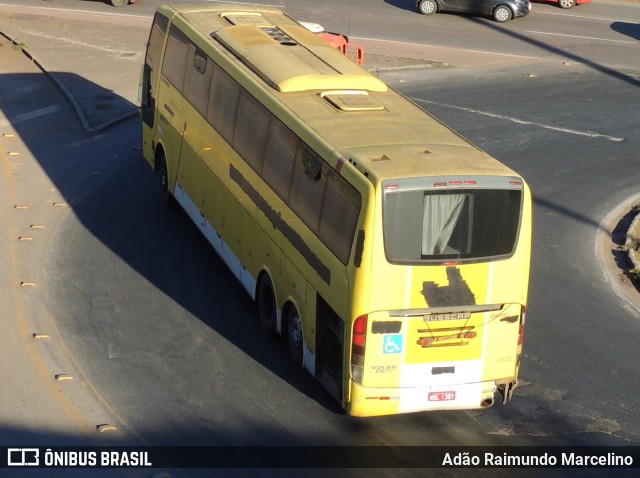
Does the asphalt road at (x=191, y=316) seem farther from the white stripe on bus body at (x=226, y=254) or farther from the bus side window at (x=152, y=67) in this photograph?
Result: the bus side window at (x=152, y=67)

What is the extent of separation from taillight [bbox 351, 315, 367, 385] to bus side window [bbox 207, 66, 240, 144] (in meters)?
4.78

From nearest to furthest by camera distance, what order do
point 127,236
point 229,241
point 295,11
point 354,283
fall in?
1. point 354,283
2. point 229,241
3. point 127,236
4. point 295,11

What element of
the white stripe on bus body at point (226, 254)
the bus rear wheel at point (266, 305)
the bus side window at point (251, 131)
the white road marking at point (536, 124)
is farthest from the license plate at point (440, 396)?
the white road marking at point (536, 124)

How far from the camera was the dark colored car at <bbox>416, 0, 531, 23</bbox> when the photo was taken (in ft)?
112

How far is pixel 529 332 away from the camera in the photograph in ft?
49.5

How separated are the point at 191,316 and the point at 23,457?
4.10 meters

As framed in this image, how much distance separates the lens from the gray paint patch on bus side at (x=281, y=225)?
40.3 ft

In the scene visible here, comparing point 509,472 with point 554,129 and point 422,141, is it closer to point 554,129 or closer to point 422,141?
point 422,141

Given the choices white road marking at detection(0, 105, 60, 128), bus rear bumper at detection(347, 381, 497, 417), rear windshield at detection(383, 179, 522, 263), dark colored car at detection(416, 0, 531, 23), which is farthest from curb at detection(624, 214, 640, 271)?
dark colored car at detection(416, 0, 531, 23)

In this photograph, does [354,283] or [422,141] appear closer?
[354,283]

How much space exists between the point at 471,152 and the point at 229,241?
15.7 ft

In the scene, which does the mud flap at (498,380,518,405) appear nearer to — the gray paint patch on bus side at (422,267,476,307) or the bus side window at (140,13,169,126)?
the gray paint patch on bus side at (422,267,476,307)

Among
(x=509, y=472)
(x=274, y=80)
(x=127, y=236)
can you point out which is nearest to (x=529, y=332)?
(x=509, y=472)

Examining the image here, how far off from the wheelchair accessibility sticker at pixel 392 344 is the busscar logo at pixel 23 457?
405 cm
